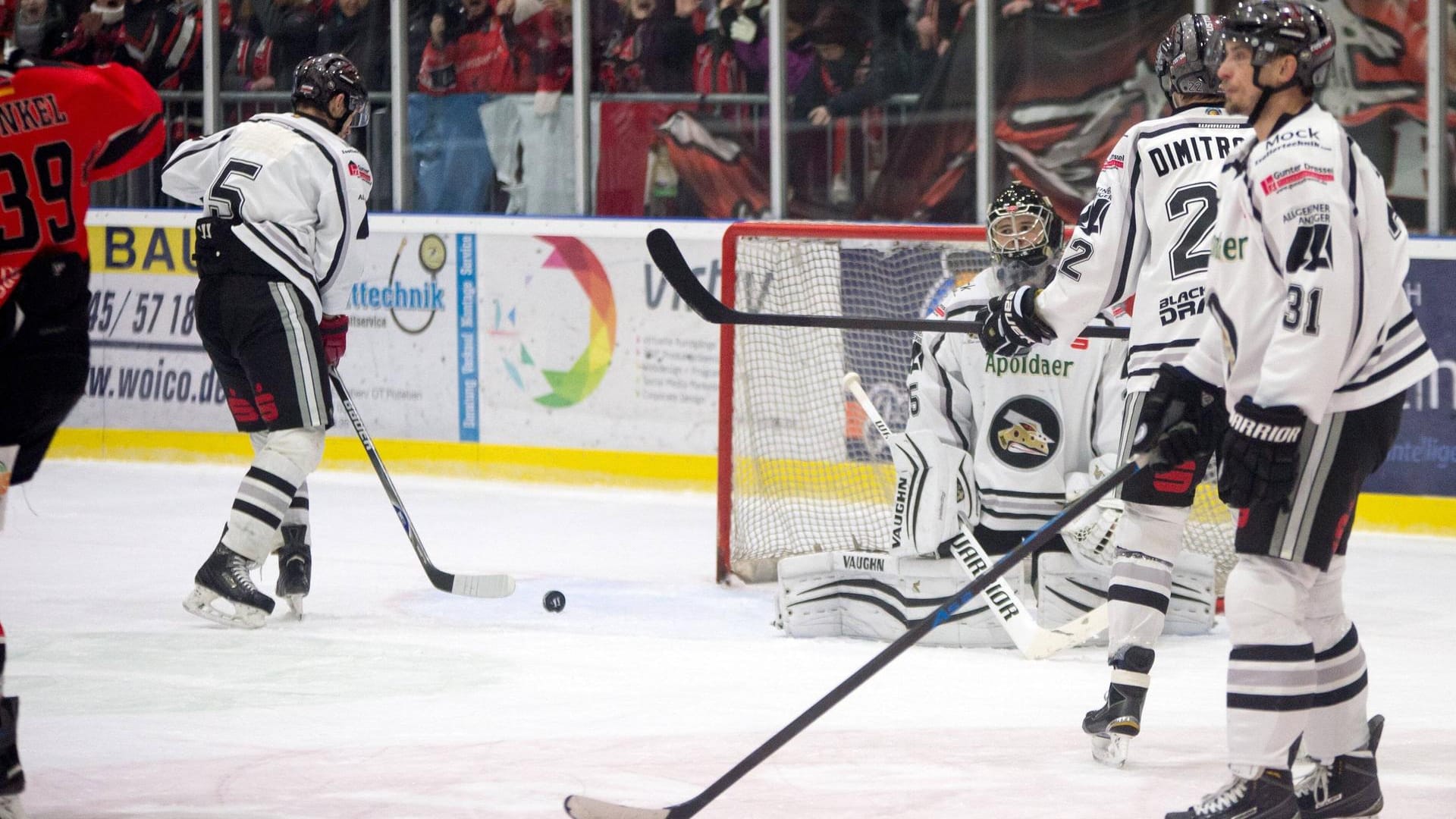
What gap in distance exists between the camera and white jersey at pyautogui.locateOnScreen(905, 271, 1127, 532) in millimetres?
4422

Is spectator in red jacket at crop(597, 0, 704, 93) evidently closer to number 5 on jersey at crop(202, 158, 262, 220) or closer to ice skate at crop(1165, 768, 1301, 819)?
number 5 on jersey at crop(202, 158, 262, 220)

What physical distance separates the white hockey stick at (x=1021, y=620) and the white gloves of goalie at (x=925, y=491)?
0.06 m

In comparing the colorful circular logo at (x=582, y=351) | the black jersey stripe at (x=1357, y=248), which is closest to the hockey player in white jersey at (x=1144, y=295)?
the black jersey stripe at (x=1357, y=248)

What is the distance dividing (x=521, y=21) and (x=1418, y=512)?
3656 mm

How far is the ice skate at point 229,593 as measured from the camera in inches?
175

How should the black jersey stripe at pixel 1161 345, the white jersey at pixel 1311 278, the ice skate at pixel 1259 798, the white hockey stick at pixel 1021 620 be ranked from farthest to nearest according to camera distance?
1. the white hockey stick at pixel 1021 620
2. the black jersey stripe at pixel 1161 345
3. the ice skate at pixel 1259 798
4. the white jersey at pixel 1311 278

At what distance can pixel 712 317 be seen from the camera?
3.35 m

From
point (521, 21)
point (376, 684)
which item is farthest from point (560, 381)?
point (376, 684)

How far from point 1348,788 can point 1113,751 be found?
540 millimetres

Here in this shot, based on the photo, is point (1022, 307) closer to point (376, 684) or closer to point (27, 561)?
point (376, 684)

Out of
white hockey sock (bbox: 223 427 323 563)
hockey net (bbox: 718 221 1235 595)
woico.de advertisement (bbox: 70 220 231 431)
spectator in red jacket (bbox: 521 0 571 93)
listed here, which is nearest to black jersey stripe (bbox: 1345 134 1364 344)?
hockey net (bbox: 718 221 1235 595)

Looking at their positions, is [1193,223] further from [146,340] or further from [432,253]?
[146,340]

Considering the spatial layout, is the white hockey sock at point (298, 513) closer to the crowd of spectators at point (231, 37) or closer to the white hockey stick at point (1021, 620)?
the white hockey stick at point (1021, 620)

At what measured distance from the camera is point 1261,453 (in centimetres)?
264
